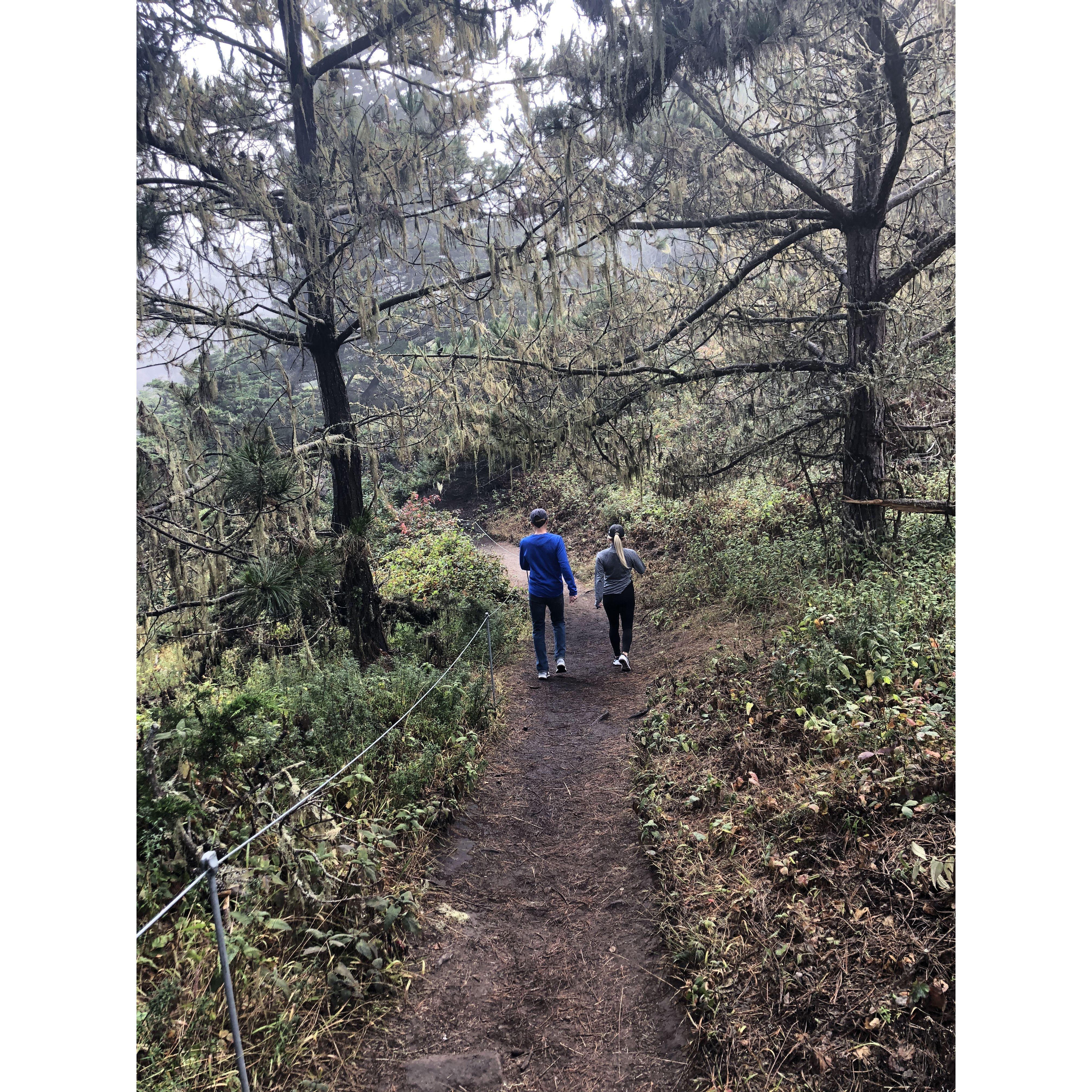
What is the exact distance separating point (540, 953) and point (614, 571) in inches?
201

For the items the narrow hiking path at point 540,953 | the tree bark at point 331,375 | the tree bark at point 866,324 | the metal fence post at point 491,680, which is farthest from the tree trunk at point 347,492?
the tree bark at point 866,324

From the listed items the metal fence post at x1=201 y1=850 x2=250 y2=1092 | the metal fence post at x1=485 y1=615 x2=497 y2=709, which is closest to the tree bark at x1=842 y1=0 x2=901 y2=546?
the metal fence post at x1=485 y1=615 x2=497 y2=709

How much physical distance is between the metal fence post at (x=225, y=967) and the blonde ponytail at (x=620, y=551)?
20.5 ft

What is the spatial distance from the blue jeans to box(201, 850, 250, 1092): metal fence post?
19.3ft

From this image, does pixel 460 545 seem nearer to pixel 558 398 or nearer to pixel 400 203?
pixel 558 398

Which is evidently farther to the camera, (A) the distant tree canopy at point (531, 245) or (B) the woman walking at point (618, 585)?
(B) the woman walking at point (618, 585)

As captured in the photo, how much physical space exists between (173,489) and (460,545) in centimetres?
1018

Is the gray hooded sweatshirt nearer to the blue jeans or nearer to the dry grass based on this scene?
the blue jeans

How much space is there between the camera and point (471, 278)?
6871 millimetres

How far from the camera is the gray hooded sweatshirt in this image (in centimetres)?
833

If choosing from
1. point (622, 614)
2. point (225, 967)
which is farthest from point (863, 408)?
point (225, 967)

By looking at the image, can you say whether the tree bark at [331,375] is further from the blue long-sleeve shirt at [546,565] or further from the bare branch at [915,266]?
the bare branch at [915,266]

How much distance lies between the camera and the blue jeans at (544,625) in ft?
27.3

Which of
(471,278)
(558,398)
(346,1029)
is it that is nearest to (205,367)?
(471,278)
